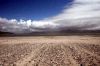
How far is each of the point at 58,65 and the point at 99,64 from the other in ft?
11.3

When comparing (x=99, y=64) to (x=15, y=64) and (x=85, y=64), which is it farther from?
(x=15, y=64)

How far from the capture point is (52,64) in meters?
14.3

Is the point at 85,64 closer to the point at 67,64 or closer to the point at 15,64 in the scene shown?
the point at 67,64

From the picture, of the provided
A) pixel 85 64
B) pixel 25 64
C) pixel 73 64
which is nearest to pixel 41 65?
pixel 25 64

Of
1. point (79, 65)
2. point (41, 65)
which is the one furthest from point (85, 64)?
point (41, 65)

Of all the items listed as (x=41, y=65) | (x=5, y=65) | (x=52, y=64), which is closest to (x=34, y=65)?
(x=41, y=65)

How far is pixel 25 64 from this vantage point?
14539 millimetres

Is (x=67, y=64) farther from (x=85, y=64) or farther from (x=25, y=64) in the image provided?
(x=25, y=64)

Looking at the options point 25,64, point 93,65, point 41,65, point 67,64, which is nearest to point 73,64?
point 67,64

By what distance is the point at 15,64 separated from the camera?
47.5 feet

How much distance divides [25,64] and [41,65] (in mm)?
1515

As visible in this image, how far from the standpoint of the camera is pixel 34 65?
1409 centimetres

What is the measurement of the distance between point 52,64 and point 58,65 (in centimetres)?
61

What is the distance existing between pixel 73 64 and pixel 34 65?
3.32 meters
